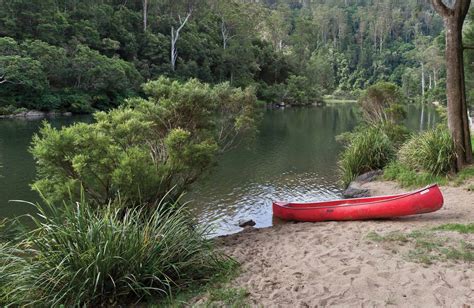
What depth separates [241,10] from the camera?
6259 centimetres

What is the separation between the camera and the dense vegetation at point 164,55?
35.6 metres

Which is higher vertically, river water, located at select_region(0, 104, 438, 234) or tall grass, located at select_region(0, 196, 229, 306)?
tall grass, located at select_region(0, 196, 229, 306)

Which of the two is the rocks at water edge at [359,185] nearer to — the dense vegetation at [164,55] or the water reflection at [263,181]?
the water reflection at [263,181]

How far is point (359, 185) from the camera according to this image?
11688 millimetres

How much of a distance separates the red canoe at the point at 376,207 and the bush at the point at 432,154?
3422mm

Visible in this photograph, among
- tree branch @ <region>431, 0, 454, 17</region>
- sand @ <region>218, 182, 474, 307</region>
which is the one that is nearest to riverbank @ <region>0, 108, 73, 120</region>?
sand @ <region>218, 182, 474, 307</region>

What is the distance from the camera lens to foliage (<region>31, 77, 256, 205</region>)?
6.54 metres

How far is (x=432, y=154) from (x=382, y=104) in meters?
7.39

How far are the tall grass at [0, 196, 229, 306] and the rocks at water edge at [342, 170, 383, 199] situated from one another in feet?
23.2

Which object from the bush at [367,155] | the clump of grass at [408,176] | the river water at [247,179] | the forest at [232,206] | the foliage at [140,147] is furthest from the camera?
the bush at [367,155]

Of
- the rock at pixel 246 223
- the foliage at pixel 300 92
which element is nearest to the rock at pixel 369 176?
the rock at pixel 246 223

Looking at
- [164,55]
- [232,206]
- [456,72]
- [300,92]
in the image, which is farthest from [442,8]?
[300,92]

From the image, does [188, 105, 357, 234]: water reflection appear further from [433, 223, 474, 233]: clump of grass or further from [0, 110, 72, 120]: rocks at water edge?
[0, 110, 72, 120]: rocks at water edge

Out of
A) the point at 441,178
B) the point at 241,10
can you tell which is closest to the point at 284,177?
the point at 441,178
